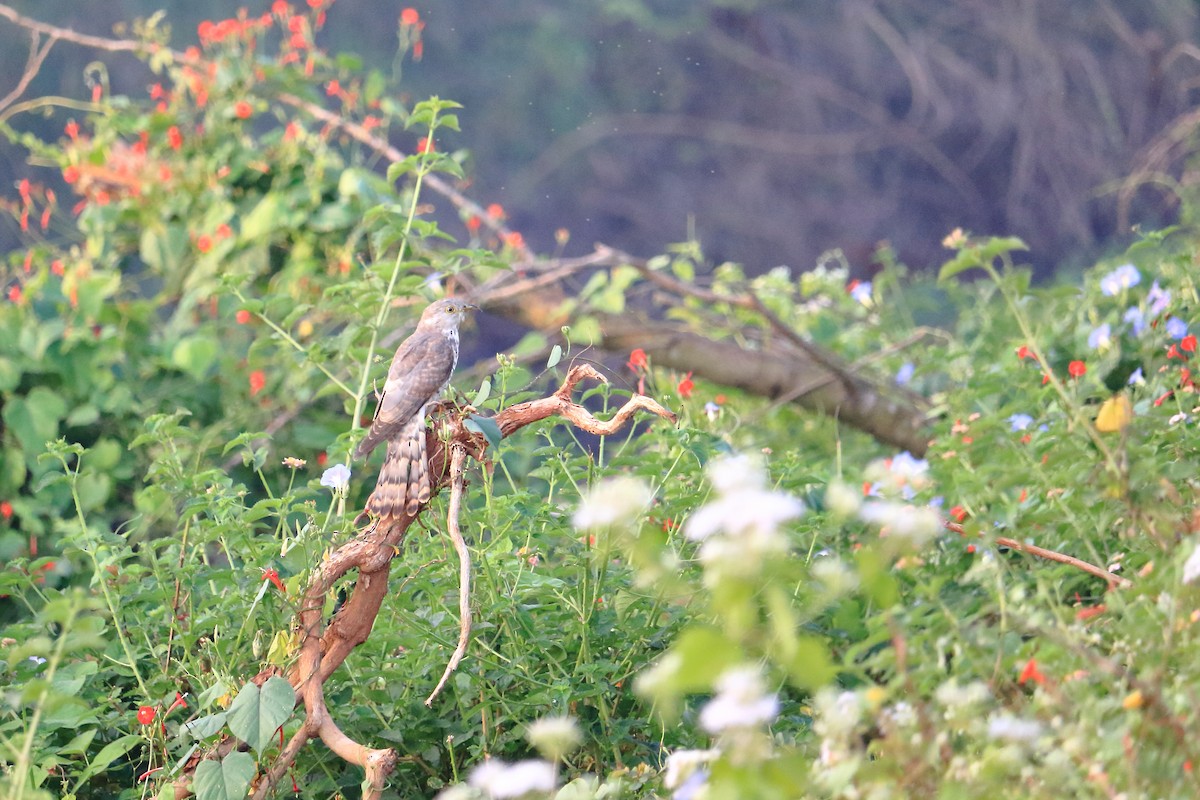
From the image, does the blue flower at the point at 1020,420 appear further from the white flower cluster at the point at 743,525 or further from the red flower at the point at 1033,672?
the white flower cluster at the point at 743,525

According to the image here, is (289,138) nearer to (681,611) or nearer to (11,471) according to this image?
(11,471)

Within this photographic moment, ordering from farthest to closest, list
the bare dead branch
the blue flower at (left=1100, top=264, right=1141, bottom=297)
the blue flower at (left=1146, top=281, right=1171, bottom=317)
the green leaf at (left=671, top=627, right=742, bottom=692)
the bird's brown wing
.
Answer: the blue flower at (left=1100, top=264, right=1141, bottom=297) < the blue flower at (left=1146, top=281, right=1171, bottom=317) < the bird's brown wing < the bare dead branch < the green leaf at (left=671, top=627, right=742, bottom=692)

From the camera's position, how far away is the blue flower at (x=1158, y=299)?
2.46 meters

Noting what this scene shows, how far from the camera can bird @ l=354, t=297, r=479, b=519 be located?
1716 mm

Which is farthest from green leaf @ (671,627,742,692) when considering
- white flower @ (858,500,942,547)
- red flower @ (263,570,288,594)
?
red flower @ (263,570,288,594)

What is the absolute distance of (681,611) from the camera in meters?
1.83

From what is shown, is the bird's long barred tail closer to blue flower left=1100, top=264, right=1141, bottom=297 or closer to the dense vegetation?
the dense vegetation

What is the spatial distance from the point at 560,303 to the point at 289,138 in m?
1.04

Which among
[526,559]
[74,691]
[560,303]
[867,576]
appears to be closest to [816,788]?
[867,576]

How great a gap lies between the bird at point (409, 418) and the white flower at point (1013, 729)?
0.87 m

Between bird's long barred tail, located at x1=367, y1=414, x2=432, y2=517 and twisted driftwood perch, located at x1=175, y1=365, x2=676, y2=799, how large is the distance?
19 millimetres

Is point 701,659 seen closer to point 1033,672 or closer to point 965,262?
point 1033,672

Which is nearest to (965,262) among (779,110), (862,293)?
(862,293)

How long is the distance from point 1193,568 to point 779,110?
26.7 feet
